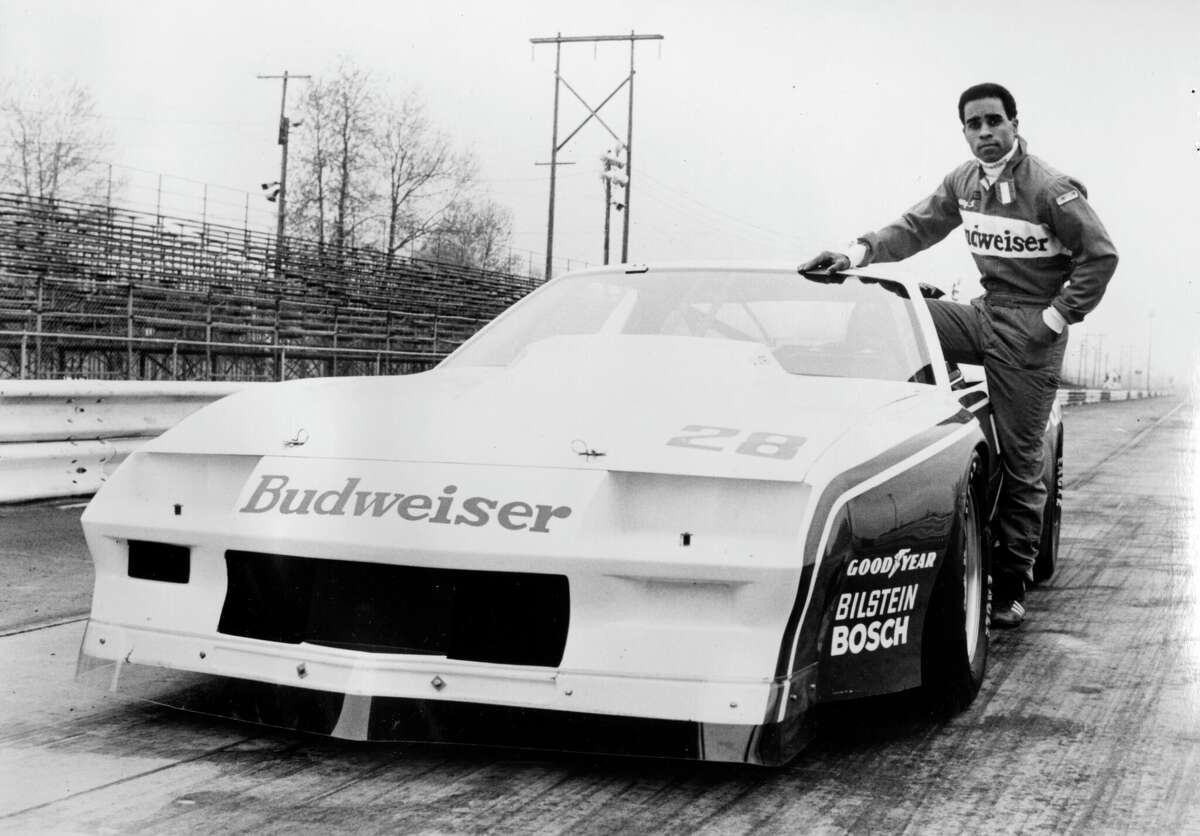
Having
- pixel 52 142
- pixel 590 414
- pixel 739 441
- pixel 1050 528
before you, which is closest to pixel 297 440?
pixel 590 414

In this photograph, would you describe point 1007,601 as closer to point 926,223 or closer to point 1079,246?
point 1079,246

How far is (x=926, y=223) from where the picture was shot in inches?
213

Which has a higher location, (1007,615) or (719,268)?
(719,268)

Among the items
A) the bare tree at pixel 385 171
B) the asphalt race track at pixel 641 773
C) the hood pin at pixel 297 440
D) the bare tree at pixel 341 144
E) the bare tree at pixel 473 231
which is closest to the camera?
the asphalt race track at pixel 641 773

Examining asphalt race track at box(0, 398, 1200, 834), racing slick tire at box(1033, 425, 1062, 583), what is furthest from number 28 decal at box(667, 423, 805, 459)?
racing slick tire at box(1033, 425, 1062, 583)

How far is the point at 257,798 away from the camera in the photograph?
2.77 m

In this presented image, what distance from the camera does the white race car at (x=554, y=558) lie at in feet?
9.15

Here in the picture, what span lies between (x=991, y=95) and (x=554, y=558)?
3080mm

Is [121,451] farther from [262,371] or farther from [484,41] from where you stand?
[262,371]

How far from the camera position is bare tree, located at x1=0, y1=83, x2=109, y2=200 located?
49.2 feet

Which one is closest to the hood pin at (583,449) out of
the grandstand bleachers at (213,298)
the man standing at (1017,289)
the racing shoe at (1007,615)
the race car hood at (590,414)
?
the race car hood at (590,414)

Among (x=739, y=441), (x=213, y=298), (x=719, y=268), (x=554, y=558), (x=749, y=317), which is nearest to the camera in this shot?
(x=554, y=558)

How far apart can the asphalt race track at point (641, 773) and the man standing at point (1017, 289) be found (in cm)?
81

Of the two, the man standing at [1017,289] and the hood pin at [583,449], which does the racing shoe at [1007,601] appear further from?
the hood pin at [583,449]
